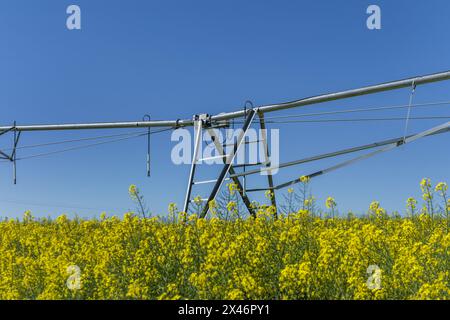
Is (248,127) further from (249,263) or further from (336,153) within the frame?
(249,263)

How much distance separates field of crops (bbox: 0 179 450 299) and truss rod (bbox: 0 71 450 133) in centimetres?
331

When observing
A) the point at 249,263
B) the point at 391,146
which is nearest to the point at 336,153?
the point at 391,146

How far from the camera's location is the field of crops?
4.75 meters

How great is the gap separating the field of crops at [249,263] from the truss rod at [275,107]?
331cm

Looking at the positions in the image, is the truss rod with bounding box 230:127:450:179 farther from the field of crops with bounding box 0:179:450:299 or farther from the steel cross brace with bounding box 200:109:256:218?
the field of crops with bounding box 0:179:450:299

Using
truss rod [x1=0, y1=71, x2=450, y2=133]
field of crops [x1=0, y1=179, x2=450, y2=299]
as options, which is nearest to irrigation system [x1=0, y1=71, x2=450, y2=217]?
truss rod [x1=0, y1=71, x2=450, y2=133]

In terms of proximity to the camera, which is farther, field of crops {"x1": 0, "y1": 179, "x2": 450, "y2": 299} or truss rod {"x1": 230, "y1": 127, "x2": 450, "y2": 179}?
truss rod {"x1": 230, "y1": 127, "x2": 450, "y2": 179}

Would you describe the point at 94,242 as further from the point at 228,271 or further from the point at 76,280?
the point at 228,271

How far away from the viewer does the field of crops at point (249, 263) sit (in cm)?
475

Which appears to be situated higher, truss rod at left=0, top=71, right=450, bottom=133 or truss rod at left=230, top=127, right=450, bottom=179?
truss rod at left=0, top=71, right=450, bottom=133

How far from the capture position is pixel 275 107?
39.4 feet
